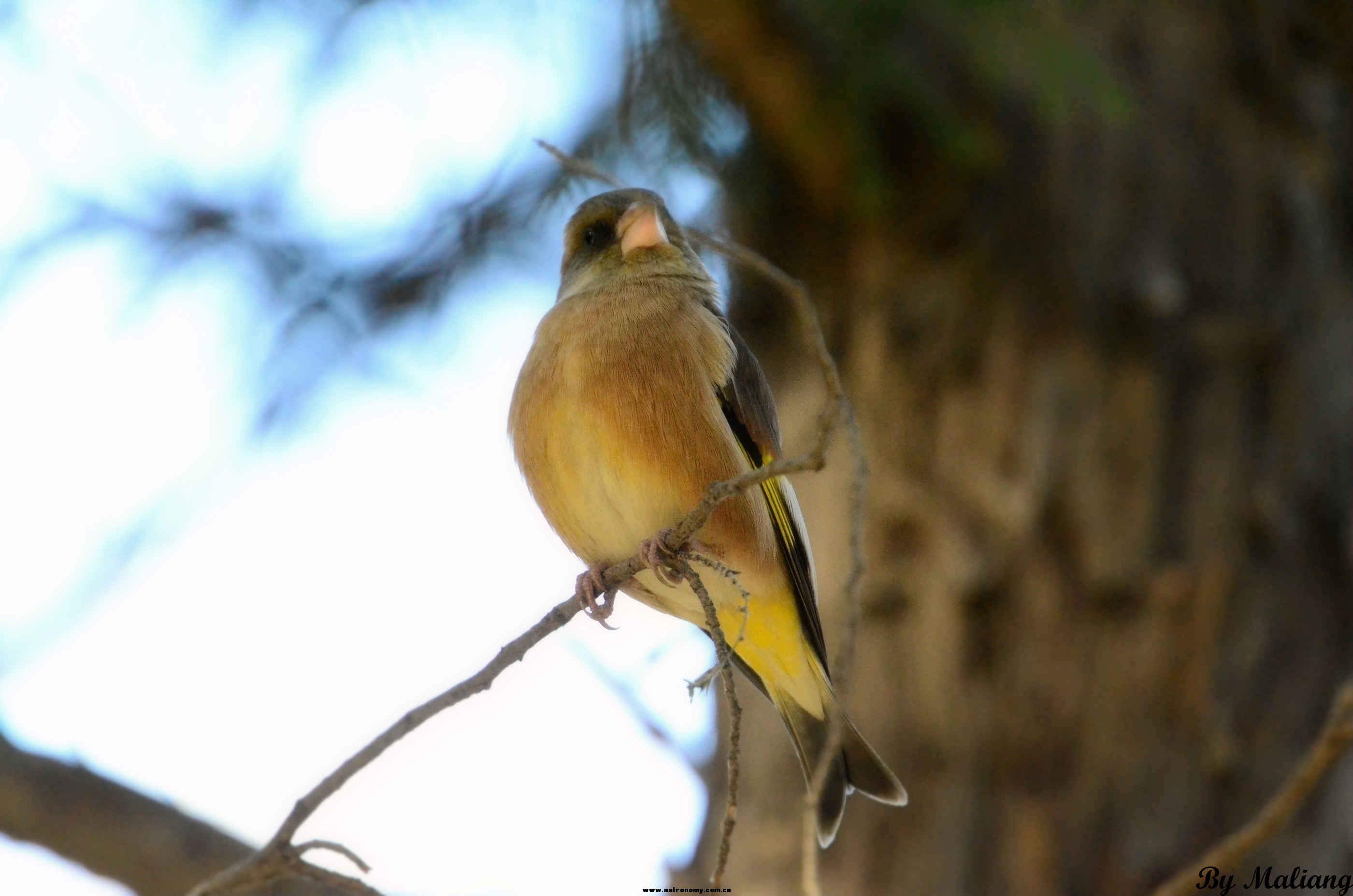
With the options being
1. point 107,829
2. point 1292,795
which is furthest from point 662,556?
point 107,829

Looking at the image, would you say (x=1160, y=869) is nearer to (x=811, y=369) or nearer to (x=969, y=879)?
(x=969, y=879)

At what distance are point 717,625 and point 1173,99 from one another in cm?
352

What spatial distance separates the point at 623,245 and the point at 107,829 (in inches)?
91.4

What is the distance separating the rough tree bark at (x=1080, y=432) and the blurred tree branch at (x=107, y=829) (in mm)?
1875

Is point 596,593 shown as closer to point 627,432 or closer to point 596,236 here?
point 627,432

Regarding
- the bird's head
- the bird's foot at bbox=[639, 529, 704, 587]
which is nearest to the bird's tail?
the bird's foot at bbox=[639, 529, 704, 587]

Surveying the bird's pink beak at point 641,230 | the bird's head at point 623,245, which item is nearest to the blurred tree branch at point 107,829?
the bird's head at point 623,245

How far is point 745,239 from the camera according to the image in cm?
530

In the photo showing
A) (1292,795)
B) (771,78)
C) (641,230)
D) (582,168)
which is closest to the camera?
(1292,795)

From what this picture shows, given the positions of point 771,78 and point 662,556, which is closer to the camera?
point 662,556

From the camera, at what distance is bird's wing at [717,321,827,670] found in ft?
12.1

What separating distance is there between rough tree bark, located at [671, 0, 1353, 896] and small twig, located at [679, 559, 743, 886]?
1917 mm

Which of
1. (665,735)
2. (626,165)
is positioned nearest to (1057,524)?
(665,735)

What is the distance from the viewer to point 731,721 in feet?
8.55
